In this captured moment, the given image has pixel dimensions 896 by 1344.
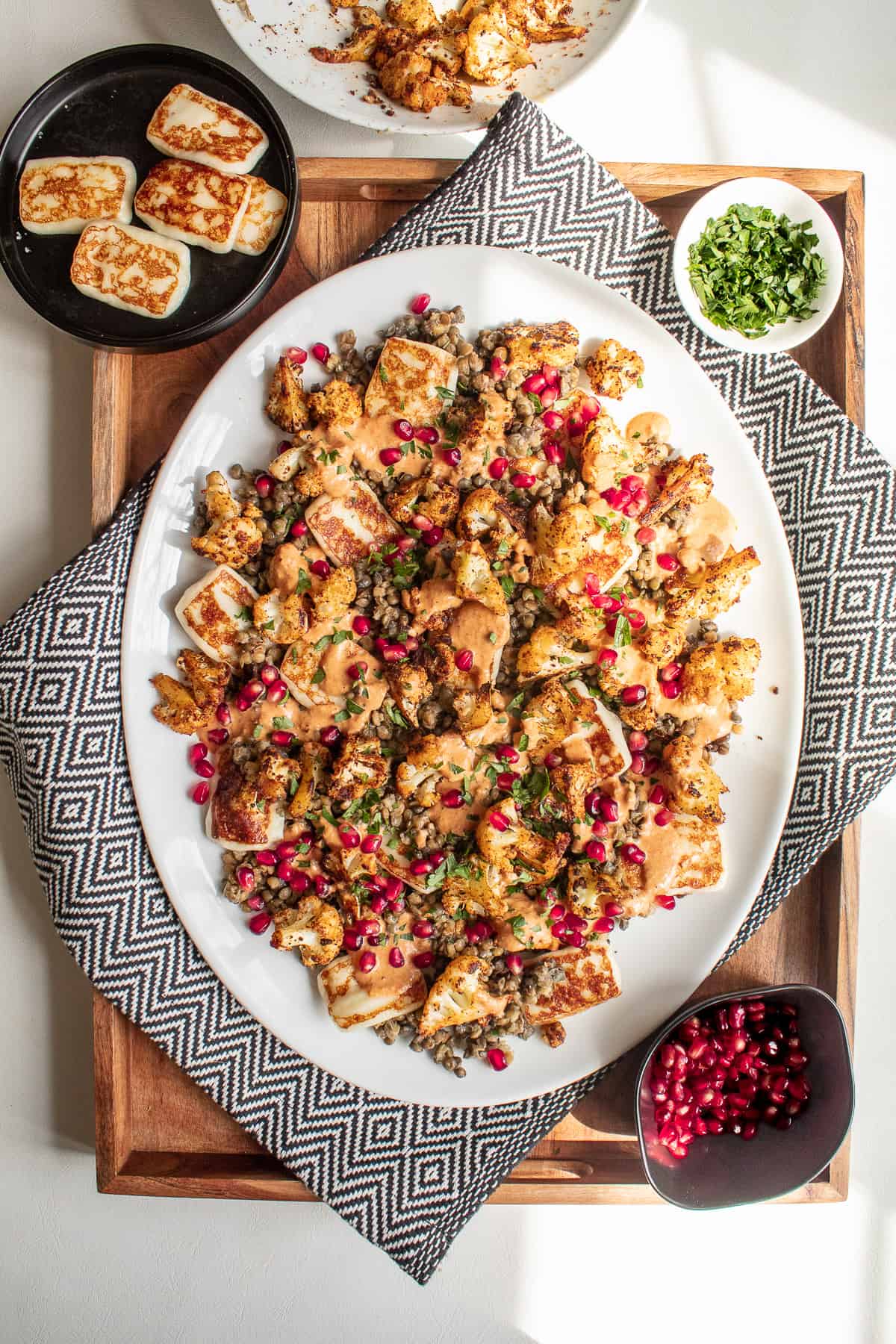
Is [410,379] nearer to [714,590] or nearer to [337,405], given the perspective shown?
[337,405]

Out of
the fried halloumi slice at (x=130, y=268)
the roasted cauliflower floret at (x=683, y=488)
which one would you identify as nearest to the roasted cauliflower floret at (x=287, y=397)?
the fried halloumi slice at (x=130, y=268)

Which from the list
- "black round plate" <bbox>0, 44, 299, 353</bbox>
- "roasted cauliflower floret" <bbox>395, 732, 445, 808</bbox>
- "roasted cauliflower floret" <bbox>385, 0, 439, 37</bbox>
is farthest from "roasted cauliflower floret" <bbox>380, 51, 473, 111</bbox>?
"roasted cauliflower floret" <bbox>395, 732, 445, 808</bbox>

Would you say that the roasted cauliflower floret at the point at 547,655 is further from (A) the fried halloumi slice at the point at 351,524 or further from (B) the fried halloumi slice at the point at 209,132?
(B) the fried halloumi slice at the point at 209,132

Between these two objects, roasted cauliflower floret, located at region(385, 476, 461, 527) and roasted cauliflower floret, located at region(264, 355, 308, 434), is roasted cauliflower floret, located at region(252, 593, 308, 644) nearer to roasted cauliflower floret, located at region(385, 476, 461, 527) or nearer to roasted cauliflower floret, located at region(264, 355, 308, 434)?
roasted cauliflower floret, located at region(385, 476, 461, 527)

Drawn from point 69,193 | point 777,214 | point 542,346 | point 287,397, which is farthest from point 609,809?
point 69,193

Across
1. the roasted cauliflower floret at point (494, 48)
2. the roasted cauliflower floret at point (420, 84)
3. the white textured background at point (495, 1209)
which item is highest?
the roasted cauliflower floret at point (494, 48)

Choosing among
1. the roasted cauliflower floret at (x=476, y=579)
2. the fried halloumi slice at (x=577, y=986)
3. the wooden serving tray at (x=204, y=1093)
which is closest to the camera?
the roasted cauliflower floret at (x=476, y=579)
